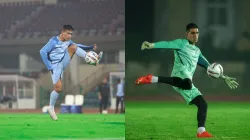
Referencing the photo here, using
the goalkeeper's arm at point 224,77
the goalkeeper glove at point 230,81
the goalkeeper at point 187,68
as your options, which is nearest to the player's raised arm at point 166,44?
the goalkeeper at point 187,68

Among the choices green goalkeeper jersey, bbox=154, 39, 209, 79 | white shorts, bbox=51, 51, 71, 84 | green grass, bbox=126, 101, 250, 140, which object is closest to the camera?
green goalkeeper jersey, bbox=154, 39, 209, 79

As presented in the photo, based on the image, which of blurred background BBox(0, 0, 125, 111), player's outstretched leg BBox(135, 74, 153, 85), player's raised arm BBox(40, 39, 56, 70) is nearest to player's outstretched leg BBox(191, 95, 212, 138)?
player's outstretched leg BBox(135, 74, 153, 85)

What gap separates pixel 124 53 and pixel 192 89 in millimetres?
859

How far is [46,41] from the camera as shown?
32.1ft

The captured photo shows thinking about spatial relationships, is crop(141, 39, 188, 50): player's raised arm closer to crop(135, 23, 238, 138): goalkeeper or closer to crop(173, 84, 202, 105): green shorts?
crop(135, 23, 238, 138): goalkeeper

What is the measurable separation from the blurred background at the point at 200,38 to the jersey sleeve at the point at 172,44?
85 millimetres

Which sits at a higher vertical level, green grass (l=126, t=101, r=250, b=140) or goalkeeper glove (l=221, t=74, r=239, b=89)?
goalkeeper glove (l=221, t=74, r=239, b=89)

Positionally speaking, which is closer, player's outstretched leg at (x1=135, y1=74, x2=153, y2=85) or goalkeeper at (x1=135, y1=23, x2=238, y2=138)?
goalkeeper at (x1=135, y1=23, x2=238, y2=138)

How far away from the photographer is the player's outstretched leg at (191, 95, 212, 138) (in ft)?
31.6

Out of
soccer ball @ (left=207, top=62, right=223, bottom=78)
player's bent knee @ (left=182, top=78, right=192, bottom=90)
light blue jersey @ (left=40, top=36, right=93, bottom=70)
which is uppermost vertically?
light blue jersey @ (left=40, top=36, right=93, bottom=70)

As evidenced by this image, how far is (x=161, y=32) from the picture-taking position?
9820mm

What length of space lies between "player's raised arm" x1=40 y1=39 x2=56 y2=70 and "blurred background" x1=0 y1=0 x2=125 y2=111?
0.04m

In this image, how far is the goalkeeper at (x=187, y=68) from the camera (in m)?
9.60

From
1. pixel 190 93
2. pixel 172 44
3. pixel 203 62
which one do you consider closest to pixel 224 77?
pixel 203 62
